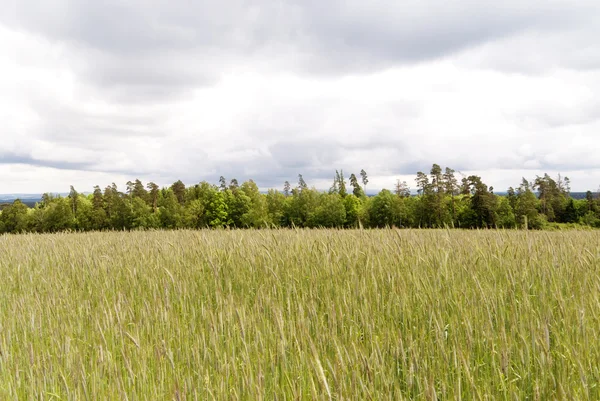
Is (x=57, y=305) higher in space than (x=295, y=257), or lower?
lower

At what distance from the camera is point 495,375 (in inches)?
67.4

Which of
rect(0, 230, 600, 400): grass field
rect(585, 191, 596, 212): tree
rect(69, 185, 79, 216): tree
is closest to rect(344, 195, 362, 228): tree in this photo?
rect(69, 185, 79, 216): tree

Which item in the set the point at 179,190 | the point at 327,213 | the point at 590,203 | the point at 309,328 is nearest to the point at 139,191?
the point at 179,190

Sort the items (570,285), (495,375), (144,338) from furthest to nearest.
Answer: (570,285) → (144,338) → (495,375)

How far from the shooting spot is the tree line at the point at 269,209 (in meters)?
36.6

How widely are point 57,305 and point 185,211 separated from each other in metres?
34.4

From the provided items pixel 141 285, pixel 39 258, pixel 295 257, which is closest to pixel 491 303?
pixel 295 257

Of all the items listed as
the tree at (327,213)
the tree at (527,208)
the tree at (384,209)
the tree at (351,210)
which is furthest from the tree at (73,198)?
the tree at (527,208)

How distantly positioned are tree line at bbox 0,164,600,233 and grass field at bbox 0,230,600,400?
2986 centimetres

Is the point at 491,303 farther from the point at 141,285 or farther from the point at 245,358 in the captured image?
the point at 141,285

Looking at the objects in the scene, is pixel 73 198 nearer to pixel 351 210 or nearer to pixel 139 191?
pixel 139 191

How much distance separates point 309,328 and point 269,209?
4075 centimetres

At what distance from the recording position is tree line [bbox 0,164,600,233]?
120 feet

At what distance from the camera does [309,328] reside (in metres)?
2.36
